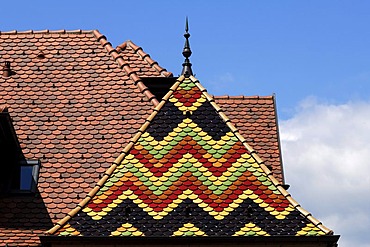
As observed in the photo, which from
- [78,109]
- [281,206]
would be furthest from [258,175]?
[78,109]

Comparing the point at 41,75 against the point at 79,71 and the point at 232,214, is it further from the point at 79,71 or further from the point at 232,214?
the point at 232,214

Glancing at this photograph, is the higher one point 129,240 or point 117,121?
point 117,121

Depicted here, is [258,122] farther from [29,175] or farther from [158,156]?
[29,175]

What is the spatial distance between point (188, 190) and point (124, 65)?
480cm

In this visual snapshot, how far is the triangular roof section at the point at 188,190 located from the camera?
24.4m

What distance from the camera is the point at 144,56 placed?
99.2ft

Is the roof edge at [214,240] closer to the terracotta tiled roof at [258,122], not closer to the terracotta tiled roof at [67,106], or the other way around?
the terracotta tiled roof at [67,106]

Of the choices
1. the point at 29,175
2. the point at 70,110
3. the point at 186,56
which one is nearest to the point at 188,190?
the point at 29,175

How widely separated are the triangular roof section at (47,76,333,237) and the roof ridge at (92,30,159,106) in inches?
61.2

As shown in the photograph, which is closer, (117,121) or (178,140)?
(178,140)

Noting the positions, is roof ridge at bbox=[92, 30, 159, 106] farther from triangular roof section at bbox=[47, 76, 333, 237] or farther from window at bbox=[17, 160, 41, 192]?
window at bbox=[17, 160, 41, 192]

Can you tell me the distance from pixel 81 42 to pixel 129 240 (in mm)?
6991

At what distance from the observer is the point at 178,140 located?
25.9 m

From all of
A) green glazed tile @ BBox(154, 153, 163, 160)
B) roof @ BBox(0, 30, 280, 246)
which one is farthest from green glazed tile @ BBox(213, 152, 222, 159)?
roof @ BBox(0, 30, 280, 246)
